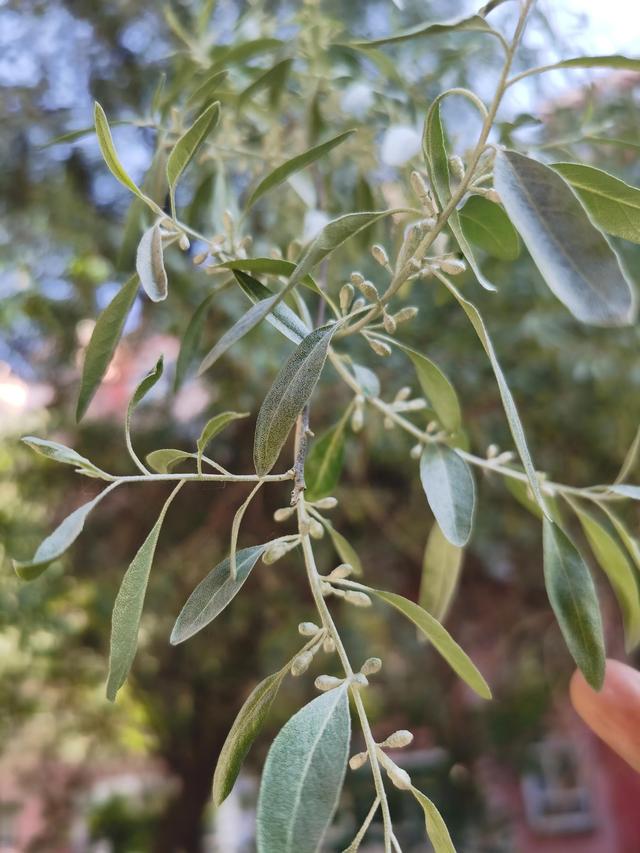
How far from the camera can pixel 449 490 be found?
1.10 ft

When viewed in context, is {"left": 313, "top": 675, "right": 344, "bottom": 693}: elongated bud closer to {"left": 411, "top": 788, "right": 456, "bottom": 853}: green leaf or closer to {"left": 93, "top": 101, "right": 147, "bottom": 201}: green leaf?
{"left": 411, "top": 788, "right": 456, "bottom": 853}: green leaf

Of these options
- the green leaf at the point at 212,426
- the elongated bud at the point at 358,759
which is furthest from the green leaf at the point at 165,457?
the elongated bud at the point at 358,759

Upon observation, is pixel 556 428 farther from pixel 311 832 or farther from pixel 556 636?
pixel 311 832

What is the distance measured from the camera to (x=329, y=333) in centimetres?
27

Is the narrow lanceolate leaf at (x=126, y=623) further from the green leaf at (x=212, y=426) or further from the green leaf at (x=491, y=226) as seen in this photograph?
the green leaf at (x=491, y=226)

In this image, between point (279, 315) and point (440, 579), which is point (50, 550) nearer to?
point (279, 315)

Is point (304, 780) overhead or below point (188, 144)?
below

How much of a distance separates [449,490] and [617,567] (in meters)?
0.10

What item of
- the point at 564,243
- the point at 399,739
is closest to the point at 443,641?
the point at 399,739

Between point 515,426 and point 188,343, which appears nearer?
point 515,426

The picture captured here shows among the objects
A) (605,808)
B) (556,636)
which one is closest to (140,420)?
(556,636)

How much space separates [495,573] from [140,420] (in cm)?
84

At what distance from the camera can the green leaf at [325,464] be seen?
43cm

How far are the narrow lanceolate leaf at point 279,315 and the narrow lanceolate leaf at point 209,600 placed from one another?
8 cm
